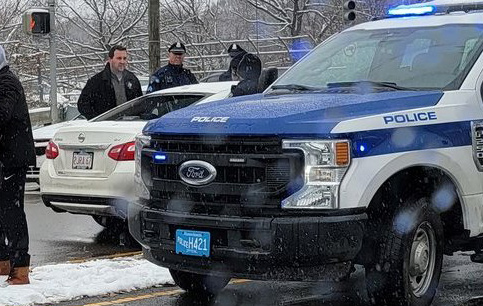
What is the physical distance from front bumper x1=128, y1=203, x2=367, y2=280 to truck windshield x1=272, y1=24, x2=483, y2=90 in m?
1.45

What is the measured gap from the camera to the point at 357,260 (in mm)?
5914

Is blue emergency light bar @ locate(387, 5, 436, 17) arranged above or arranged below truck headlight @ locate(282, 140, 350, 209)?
above

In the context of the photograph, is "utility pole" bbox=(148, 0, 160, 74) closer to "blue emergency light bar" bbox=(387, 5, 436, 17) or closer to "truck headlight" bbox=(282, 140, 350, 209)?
"blue emergency light bar" bbox=(387, 5, 436, 17)

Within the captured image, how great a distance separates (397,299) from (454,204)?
0.84m

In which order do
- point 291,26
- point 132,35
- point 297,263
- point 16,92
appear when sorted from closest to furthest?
point 297,263 → point 16,92 → point 291,26 → point 132,35

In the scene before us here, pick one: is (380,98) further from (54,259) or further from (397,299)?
(54,259)

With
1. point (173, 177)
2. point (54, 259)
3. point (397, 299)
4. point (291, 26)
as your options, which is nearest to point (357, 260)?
point (397, 299)

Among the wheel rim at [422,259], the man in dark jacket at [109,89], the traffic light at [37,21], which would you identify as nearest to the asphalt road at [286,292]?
the wheel rim at [422,259]

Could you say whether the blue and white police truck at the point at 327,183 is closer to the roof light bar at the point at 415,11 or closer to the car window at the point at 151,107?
the roof light bar at the point at 415,11

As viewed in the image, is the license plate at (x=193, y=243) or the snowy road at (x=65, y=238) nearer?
the license plate at (x=193, y=243)

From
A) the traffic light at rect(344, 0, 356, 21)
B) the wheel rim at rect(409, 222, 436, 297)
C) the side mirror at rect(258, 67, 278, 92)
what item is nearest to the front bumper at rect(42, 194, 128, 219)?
the side mirror at rect(258, 67, 278, 92)

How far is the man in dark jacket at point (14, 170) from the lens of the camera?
7137mm

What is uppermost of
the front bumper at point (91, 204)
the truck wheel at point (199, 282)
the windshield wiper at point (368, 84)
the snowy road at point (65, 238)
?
the windshield wiper at point (368, 84)

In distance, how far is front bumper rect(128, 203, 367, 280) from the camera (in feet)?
18.5
